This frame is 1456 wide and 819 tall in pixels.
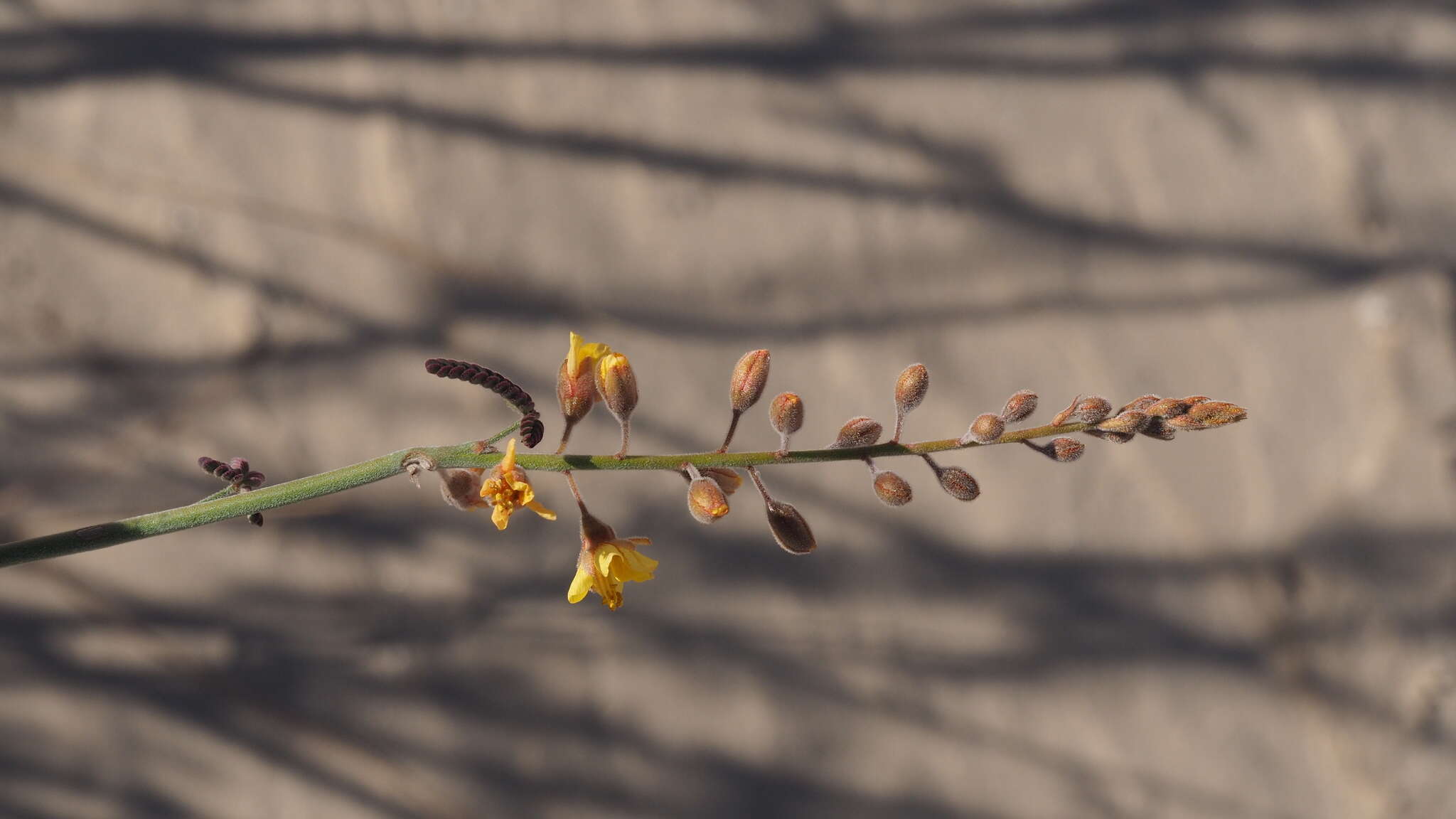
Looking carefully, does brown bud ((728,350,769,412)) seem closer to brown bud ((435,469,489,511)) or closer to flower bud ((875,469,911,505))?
flower bud ((875,469,911,505))

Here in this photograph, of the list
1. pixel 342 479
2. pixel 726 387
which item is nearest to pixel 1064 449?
pixel 342 479

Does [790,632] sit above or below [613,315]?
below

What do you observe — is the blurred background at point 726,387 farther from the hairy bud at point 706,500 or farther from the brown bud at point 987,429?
the brown bud at point 987,429

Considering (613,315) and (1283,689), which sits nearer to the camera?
(613,315)

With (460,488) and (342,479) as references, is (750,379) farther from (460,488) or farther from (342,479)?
(342,479)

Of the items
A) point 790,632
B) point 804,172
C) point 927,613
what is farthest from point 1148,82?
point 790,632

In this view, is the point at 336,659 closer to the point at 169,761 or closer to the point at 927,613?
the point at 169,761

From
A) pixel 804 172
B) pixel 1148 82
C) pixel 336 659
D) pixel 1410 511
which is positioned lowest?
pixel 336 659
